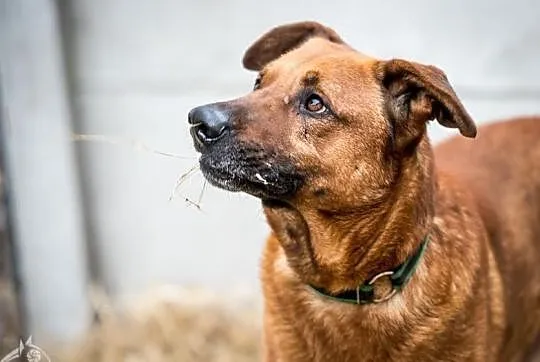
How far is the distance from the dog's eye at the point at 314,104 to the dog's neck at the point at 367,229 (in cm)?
34

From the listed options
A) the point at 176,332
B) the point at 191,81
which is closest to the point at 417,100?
the point at 191,81

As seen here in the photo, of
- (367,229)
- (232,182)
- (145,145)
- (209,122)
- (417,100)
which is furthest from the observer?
(145,145)

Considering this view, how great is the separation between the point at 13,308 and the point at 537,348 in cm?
255

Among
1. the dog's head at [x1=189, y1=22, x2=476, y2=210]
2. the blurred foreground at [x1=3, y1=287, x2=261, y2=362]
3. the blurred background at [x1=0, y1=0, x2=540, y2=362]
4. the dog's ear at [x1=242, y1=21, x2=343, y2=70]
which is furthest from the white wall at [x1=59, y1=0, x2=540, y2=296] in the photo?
the dog's head at [x1=189, y1=22, x2=476, y2=210]

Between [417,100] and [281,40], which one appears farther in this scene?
[281,40]

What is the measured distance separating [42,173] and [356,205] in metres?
2.34

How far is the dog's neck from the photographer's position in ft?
12.8

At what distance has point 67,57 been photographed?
19.0ft

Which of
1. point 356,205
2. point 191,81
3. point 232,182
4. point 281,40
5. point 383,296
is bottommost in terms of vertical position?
point 383,296

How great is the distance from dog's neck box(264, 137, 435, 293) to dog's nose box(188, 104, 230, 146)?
44 cm

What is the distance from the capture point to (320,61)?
12.7 ft

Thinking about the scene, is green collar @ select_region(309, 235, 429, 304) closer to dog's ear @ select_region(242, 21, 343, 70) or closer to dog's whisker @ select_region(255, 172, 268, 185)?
dog's whisker @ select_region(255, 172, 268, 185)

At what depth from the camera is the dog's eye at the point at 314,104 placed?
149 inches

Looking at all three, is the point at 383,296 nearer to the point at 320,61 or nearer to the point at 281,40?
the point at 320,61
